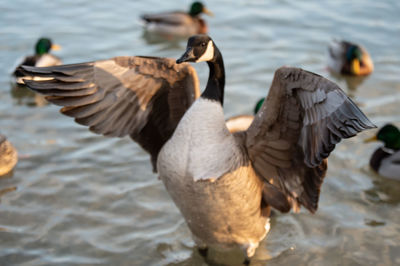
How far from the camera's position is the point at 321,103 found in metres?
4.32

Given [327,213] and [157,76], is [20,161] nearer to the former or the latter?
[157,76]

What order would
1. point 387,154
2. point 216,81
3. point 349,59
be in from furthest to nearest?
point 349,59, point 387,154, point 216,81

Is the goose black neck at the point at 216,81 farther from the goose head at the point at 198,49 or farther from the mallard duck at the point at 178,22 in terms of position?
the mallard duck at the point at 178,22

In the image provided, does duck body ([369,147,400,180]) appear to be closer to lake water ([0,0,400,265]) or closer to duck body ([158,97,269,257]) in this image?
lake water ([0,0,400,265])

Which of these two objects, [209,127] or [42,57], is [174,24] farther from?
[209,127]

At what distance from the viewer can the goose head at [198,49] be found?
465 cm

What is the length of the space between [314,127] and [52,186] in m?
3.81

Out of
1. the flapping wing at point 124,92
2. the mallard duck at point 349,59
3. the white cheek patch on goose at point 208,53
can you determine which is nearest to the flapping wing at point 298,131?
the white cheek patch on goose at point 208,53

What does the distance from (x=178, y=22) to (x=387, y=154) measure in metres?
5.93

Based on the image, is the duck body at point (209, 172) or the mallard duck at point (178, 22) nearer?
the duck body at point (209, 172)

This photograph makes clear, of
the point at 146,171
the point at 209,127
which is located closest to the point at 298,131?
the point at 209,127

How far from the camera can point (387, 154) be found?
751cm

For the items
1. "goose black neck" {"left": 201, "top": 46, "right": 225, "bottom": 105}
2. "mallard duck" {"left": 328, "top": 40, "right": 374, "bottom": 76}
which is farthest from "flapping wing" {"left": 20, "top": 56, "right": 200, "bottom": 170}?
"mallard duck" {"left": 328, "top": 40, "right": 374, "bottom": 76}

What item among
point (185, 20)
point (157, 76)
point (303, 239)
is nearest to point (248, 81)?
point (185, 20)
